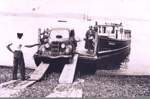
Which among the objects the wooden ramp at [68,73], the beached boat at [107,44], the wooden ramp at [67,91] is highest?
the beached boat at [107,44]

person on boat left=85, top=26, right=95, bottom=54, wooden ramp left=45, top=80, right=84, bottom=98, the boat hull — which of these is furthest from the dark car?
wooden ramp left=45, top=80, right=84, bottom=98

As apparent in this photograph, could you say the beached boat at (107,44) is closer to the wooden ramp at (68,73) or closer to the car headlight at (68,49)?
the car headlight at (68,49)

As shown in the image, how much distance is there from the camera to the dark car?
6.25 meters

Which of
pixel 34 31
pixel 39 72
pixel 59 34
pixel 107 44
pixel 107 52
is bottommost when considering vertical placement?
pixel 39 72

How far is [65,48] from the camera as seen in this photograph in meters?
6.45

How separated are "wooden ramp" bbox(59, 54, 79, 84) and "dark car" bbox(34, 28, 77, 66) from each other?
0.13 m

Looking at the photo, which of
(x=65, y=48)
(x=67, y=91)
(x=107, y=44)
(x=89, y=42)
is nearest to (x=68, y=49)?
(x=65, y=48)

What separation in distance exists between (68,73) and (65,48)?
0.83 m

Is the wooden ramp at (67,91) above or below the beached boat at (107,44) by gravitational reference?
below

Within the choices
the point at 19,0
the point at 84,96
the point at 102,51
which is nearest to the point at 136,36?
the point at 102,51

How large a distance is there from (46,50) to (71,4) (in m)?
1.27

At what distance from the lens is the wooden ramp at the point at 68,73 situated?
5551mm

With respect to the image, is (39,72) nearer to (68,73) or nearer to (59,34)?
(68,73)

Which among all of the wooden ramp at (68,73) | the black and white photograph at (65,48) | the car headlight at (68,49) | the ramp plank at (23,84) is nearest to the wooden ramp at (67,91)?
the black and white photograph at (65,48)
